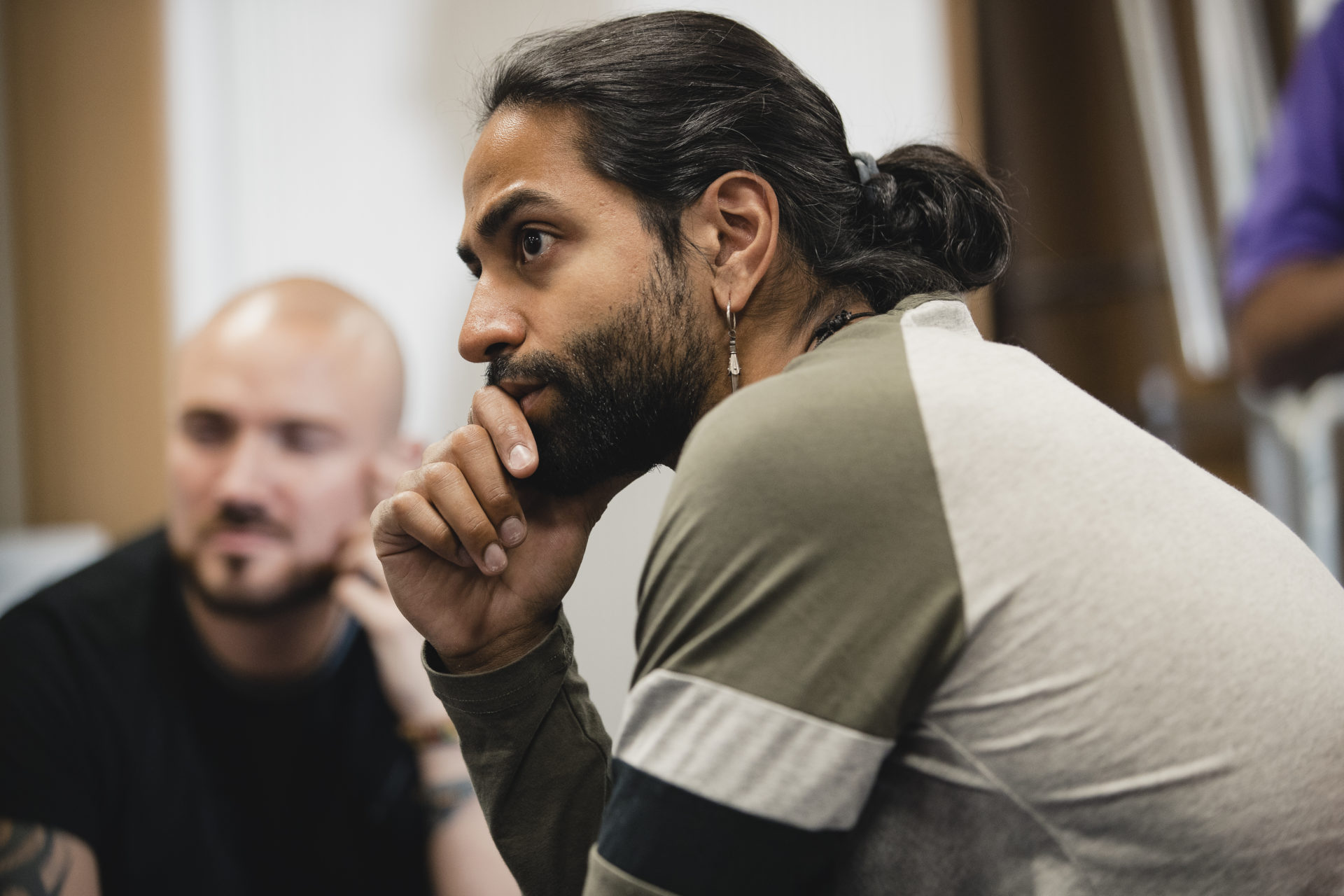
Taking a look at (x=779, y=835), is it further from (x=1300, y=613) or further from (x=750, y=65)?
(x=750, y=65)

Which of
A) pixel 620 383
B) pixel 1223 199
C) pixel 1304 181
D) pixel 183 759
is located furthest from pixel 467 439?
pixel 1223 199

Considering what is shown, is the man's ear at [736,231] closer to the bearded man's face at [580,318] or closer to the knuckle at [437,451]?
the bearded man's face at [580,318]

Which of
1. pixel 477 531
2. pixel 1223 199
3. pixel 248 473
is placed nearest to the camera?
pixel 477 531

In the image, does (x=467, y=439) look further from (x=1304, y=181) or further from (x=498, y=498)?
(x=1304, y=181)

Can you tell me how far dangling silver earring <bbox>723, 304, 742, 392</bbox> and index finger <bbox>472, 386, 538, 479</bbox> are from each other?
0.18 m

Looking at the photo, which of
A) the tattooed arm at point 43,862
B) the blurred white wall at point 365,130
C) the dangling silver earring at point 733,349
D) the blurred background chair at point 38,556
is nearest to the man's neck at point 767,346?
the dangling silver earring at point 733,349

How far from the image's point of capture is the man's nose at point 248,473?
1159 mm

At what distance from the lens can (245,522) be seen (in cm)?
117

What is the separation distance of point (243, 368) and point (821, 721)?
34.6 inches

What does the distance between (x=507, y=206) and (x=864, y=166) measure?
0.34 m

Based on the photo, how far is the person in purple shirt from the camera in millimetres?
1452

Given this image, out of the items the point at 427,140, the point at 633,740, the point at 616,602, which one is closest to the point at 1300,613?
the point at 633,740

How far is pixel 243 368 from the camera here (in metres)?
1.16

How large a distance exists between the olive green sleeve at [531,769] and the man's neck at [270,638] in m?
0.43
